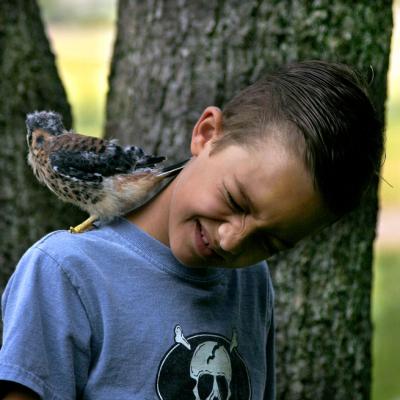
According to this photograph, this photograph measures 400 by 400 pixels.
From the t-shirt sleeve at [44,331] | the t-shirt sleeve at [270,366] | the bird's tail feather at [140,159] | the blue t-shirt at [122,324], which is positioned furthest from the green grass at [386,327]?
the t-shirt sleeve at [44,331]

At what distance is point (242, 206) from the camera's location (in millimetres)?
2166

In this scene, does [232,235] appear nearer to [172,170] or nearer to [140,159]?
[172,170]

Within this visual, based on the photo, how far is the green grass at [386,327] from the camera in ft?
20.3

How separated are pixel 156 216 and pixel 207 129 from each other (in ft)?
0.94

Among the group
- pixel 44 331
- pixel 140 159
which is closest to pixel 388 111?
pixel 140 159

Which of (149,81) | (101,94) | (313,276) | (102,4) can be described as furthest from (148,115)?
(102,4)

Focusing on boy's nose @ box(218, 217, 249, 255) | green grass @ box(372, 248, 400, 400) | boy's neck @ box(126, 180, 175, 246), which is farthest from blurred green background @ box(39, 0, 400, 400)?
boy's nose @ box(218, 217, 249, 255)

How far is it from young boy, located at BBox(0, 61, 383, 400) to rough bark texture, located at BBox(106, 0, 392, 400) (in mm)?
1238

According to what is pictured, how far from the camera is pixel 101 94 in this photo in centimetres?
1105

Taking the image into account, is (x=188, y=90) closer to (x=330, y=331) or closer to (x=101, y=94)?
(x=330, y=331)

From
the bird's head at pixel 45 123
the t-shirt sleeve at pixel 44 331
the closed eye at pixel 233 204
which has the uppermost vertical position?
the bird's head at pixel 45 123

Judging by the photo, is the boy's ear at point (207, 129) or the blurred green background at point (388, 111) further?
the blurred green background at point (388, 111)

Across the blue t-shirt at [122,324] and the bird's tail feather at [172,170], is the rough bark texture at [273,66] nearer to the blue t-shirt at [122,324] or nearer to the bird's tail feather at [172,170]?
the bird's tail feather at [172,170]

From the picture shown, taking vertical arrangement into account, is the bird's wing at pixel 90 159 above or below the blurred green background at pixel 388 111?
above
